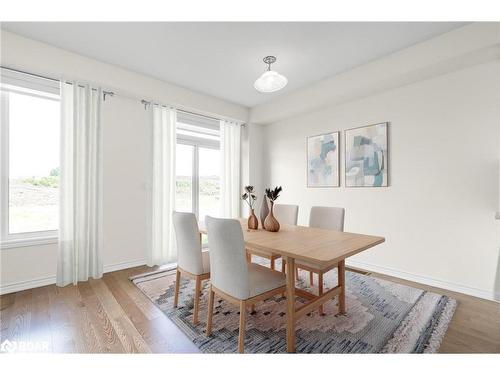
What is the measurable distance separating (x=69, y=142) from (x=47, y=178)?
537 millimetres

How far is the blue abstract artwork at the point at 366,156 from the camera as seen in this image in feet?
9.70

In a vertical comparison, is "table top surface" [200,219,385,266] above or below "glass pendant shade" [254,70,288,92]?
below

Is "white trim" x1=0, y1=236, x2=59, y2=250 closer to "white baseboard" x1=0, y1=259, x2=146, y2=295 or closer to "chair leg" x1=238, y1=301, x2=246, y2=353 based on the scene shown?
"white baseboard" x1=0, y1=259, x2=146, y2=295

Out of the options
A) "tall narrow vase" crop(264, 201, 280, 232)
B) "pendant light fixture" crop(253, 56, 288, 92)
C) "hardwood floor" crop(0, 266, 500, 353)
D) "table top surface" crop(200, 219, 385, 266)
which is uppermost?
"pendant light fixture" crop(253, 56, 288, 92)

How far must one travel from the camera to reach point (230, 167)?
169 inches

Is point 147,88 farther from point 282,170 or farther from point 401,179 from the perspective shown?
point 401,179

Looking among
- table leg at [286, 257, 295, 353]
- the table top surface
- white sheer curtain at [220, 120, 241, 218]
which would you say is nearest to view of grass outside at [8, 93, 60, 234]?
the table top surface

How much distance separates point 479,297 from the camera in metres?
2.29

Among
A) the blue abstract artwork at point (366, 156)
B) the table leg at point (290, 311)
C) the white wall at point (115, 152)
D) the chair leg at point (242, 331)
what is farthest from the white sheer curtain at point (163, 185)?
the blue abstract artwork at point (366, 156)

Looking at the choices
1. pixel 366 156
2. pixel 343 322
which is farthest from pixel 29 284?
pixel 366 156

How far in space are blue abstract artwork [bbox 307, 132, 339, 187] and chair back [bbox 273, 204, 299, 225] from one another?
1.01 meters

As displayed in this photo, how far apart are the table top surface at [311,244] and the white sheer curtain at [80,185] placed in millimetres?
1626

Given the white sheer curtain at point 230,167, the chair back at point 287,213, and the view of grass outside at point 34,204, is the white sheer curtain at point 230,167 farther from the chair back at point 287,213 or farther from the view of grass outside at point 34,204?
the view of grass outside at point 34,204

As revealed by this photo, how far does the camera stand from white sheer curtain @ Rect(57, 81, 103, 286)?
8.57ft
